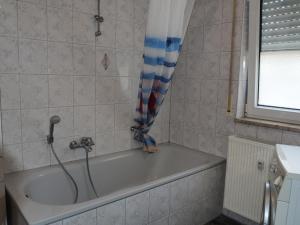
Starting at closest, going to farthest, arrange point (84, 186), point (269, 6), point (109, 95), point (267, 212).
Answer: point (267, 212), point (269, 6), point (84, 186), point (109, 95)

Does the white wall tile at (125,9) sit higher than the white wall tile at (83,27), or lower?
higher

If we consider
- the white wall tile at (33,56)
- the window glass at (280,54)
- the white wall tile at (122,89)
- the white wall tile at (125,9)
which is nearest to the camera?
the white wall tile at (33,56)

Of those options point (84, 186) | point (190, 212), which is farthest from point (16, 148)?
point (190, 212)

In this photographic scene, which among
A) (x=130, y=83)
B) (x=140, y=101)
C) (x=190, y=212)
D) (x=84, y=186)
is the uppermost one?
(x=130, y=83)

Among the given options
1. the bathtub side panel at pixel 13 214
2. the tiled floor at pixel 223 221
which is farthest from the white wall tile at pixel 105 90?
the tiled floor at pixel 223 221

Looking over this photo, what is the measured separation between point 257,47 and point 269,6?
1.08 feet

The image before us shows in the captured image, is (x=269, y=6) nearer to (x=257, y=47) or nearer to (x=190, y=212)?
(x=257, y=47)

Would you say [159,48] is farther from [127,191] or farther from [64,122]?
[127,191]

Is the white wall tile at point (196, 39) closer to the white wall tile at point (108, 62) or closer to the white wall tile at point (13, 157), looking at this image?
the white wall tile at point (108, 62)

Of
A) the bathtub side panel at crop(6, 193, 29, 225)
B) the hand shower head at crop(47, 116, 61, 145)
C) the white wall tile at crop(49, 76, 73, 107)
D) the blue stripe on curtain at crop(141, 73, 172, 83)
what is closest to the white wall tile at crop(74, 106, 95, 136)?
the white wall tile at crop(49, 76, 73, 107)

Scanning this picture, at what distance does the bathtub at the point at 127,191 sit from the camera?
1.48 metres

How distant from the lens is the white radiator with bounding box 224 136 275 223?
6.77ft

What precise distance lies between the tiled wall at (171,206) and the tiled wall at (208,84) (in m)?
0.39

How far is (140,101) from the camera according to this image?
2.35m
